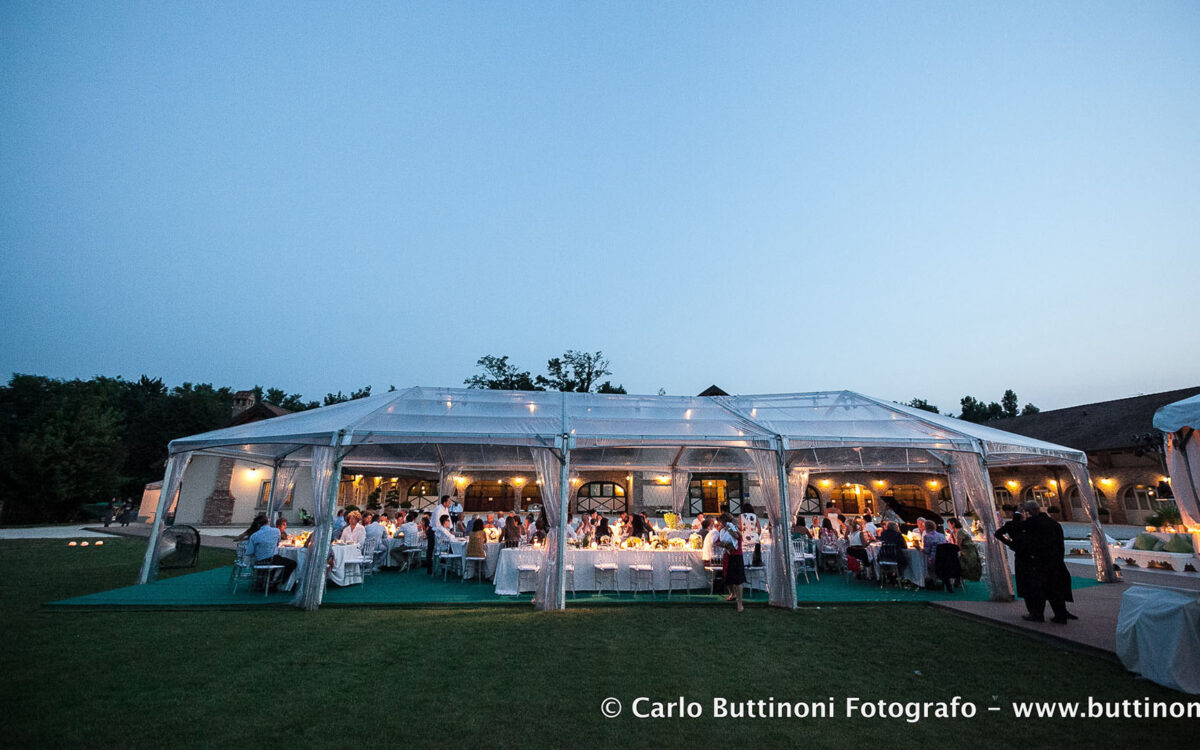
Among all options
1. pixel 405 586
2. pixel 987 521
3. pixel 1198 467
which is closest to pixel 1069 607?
pixel 987 521

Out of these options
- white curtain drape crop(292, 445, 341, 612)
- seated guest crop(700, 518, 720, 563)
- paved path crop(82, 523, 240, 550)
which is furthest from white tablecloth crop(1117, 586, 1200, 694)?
paved path crop(82, 523, 240, 550)

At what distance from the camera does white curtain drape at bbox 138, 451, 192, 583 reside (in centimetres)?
977

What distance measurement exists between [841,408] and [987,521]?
11.5 feet

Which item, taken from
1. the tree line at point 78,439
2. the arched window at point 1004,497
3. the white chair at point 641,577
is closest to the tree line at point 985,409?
the arched window at point 1004,497

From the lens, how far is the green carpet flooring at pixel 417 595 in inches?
334

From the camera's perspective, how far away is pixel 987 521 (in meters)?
9.50

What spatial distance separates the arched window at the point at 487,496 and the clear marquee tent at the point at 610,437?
11039 mm

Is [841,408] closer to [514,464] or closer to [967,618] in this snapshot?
[967,618]

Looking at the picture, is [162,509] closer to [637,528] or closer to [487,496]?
[637,528]

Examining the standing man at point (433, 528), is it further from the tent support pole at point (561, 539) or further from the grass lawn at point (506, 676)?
the tent support pole at point (561, 539)

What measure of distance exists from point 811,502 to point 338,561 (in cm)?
2284

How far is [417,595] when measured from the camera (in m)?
9.52

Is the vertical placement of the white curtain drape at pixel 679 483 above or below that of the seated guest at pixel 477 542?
above

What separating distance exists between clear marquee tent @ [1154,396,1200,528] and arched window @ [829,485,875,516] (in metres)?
22.9
